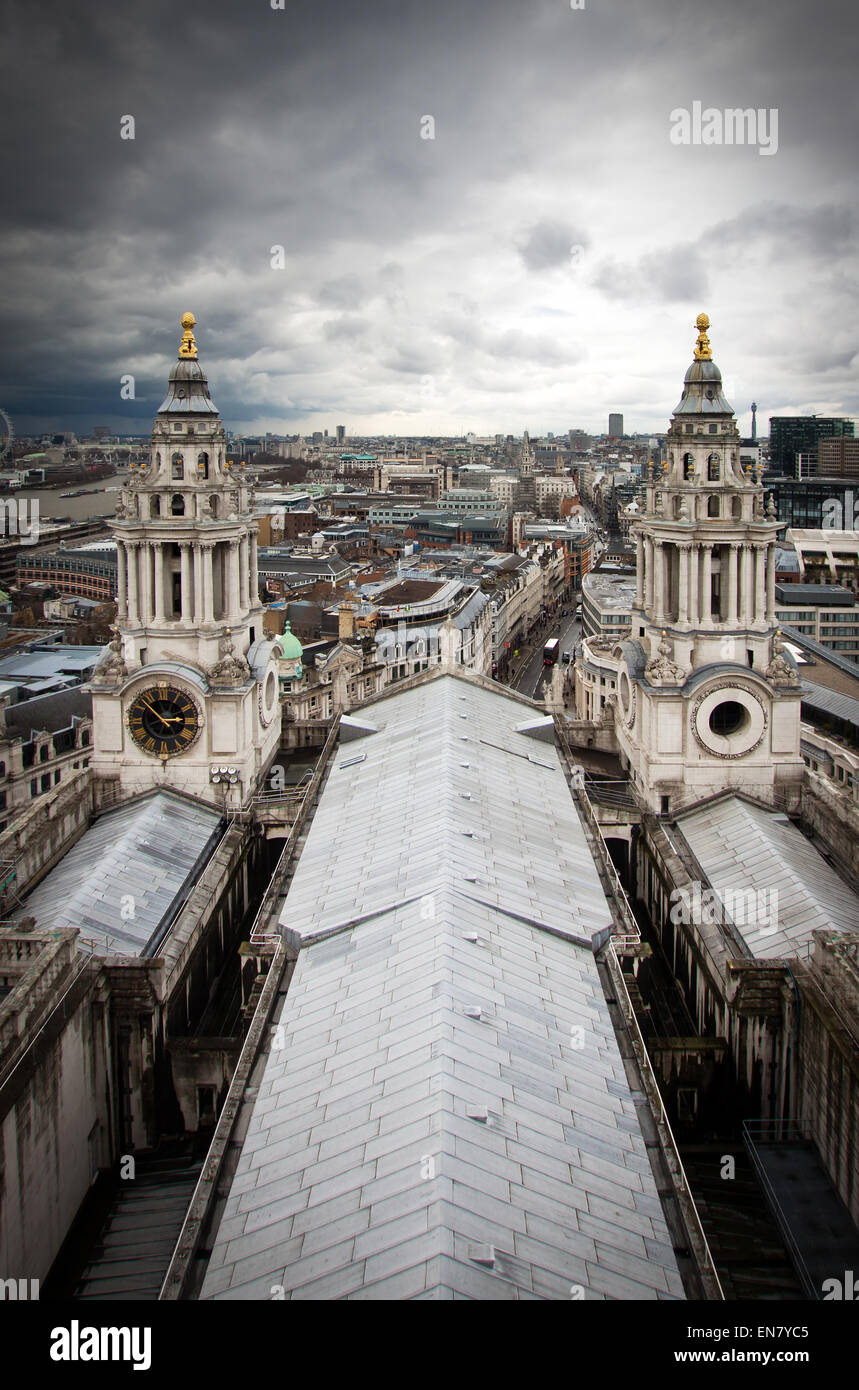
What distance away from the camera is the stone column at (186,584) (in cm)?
5053

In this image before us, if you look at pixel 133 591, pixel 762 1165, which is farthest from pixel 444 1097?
pixel 133 591

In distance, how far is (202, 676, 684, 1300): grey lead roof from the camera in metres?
19.8

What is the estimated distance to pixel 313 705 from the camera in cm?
8362

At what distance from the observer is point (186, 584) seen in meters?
50.9

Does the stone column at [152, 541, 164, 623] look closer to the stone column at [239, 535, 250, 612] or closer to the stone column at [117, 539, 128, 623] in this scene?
the stone column at [117, 539, 128, 623]

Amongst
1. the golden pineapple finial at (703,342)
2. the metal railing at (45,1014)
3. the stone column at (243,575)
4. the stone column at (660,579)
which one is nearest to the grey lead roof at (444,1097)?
the metal railing at (45,1014)

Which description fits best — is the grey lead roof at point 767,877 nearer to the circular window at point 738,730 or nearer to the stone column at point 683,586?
the circular window at point 738,730

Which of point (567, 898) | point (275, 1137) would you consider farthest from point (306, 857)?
point (275, 1137)

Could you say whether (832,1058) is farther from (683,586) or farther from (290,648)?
(290,648)

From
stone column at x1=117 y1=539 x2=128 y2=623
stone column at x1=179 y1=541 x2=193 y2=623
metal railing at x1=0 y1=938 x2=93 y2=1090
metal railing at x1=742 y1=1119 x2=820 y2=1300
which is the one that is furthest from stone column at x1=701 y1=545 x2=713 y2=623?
metal railing at x1=0 y1=938 x2=93 y2=1090

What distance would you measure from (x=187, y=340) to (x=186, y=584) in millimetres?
11562

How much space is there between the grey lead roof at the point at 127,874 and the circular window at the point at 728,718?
23059mm

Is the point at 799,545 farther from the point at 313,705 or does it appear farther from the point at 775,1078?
the point at 775,1078
